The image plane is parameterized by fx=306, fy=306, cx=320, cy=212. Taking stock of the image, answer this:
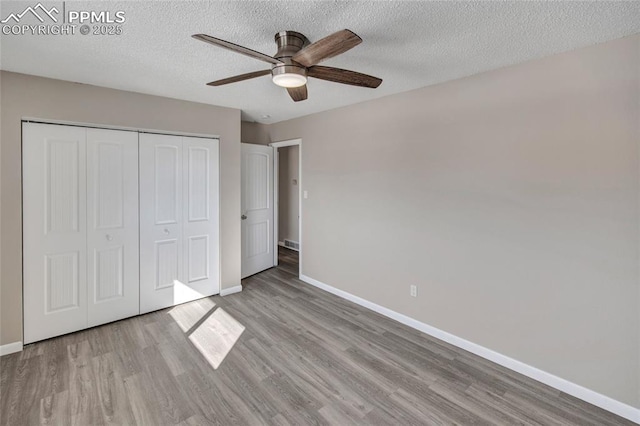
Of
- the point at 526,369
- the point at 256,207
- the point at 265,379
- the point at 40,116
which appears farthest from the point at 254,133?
the point at 526,369

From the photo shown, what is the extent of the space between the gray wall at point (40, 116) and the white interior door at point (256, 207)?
96cm

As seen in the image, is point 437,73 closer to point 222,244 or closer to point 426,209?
point 426,209

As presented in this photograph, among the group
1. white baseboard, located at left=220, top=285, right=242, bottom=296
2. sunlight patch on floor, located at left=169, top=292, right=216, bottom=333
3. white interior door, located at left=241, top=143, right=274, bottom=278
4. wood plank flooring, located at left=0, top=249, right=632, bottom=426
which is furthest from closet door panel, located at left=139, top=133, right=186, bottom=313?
white interior door, located at left=241, top=143, right=274, bottom=278

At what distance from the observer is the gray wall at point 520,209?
79.9 inches

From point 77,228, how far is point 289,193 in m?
4.12

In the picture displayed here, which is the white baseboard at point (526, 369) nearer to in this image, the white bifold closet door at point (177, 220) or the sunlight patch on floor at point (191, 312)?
the sunlight patch on floor at point (191, 312)

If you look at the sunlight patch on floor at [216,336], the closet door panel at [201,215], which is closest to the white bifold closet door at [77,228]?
the closet door panel at [201,215]

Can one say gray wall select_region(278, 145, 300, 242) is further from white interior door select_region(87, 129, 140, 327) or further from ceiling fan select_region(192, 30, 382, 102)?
ceiling fan select_region(192, 30, 382, 102)

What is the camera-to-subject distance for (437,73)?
266 cm

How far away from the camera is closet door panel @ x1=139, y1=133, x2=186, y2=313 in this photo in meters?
3.37

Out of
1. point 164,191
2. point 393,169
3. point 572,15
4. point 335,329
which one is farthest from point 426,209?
point 164,191

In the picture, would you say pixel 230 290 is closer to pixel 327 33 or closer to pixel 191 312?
pixel 191 312

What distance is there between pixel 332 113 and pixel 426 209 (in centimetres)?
182

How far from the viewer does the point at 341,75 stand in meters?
2.01
